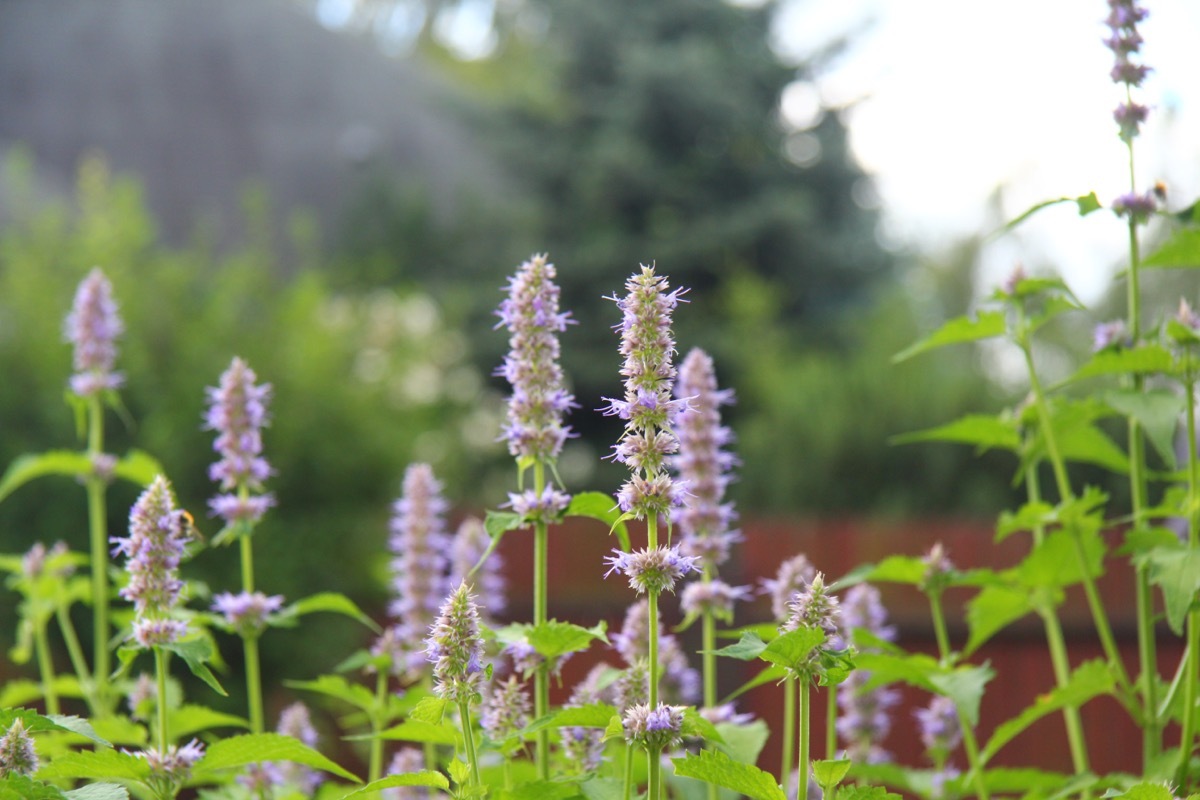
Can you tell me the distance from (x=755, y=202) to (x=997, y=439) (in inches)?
606

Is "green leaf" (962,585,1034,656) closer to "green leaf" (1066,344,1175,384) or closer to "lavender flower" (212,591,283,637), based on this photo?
"green leaf" (1066,344,1175,384)

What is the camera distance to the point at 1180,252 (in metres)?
2.74

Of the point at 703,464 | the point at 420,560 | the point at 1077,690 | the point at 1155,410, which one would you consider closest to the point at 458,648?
the point at 703,464

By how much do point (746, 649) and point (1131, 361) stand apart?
4.56ft

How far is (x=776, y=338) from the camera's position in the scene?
55.0 ft

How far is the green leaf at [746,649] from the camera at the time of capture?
69.1 inches

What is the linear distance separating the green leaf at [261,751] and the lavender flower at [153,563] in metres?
0.28

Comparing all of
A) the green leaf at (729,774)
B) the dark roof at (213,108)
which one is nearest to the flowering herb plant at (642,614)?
the green leaf at (729,774)

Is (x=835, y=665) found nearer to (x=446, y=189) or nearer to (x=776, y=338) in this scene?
(x=776, y=338)

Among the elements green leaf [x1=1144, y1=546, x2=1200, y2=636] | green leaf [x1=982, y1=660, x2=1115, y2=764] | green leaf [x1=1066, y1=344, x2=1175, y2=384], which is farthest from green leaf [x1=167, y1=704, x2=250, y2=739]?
green leaf [x1=1066, y1=344, x2=1175, y2=384]

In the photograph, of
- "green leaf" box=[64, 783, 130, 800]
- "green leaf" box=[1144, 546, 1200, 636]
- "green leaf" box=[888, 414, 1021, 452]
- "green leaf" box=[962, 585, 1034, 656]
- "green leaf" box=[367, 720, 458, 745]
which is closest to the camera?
"green leaf" box=[64, 783, 130, 800]

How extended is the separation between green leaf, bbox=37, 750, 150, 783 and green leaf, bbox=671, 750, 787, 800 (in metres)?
0.95

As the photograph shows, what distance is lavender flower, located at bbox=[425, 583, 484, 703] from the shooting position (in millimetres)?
1952

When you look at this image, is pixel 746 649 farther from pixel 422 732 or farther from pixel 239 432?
pixel 239 432
